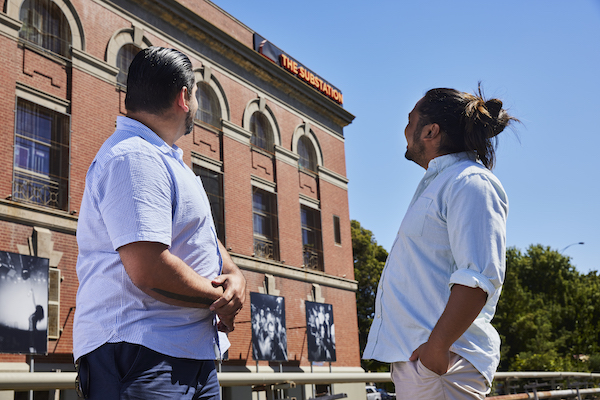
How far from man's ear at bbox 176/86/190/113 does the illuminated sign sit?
2266cm

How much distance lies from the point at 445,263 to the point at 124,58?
17707 mm

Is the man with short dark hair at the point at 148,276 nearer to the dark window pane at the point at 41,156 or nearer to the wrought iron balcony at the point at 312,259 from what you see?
the dark window pane at the point at 41,156

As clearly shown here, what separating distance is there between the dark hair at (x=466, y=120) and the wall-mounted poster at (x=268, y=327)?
1853cm

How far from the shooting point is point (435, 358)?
7.04ft

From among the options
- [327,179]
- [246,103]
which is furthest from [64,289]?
[327,179]

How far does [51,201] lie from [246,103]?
9.76 meters

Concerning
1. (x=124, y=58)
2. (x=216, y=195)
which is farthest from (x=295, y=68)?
(x=124, y=58)

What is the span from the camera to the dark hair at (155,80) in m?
2.11

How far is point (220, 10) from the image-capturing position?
22797 millimetres

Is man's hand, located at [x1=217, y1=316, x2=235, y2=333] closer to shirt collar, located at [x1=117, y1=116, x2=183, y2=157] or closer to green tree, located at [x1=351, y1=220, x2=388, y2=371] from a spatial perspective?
shirt collar, located at [x1=117, y1=116, x2=183, y2=157]

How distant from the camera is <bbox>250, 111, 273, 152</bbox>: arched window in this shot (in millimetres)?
23797

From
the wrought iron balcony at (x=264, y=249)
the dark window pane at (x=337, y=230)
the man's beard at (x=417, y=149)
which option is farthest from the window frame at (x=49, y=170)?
the dark window pane at (x=337, y=230)

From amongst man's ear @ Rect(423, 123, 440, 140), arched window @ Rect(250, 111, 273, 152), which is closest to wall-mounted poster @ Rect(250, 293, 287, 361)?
arched window @ Rect(250, 111, 273, 152)

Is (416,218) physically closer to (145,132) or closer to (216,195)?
(145,132)
